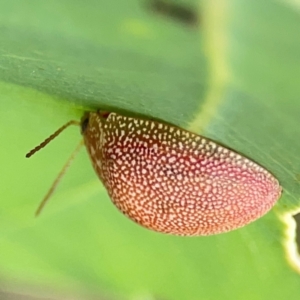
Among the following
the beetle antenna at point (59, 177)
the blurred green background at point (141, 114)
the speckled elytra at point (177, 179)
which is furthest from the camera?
the beetle antenna at point (59, 177)

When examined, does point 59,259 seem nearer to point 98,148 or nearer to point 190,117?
point 98,148

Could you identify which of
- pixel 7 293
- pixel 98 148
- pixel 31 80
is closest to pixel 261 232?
pixel 98 148

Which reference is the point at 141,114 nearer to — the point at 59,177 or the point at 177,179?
the point at 177,179

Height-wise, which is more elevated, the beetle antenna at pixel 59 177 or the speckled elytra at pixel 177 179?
the speckled elytra at pixel 177 179

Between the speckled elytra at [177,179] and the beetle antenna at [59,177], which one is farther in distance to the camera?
the beetle antenna at [59,177]

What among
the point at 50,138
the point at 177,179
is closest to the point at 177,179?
the point at 177,179
